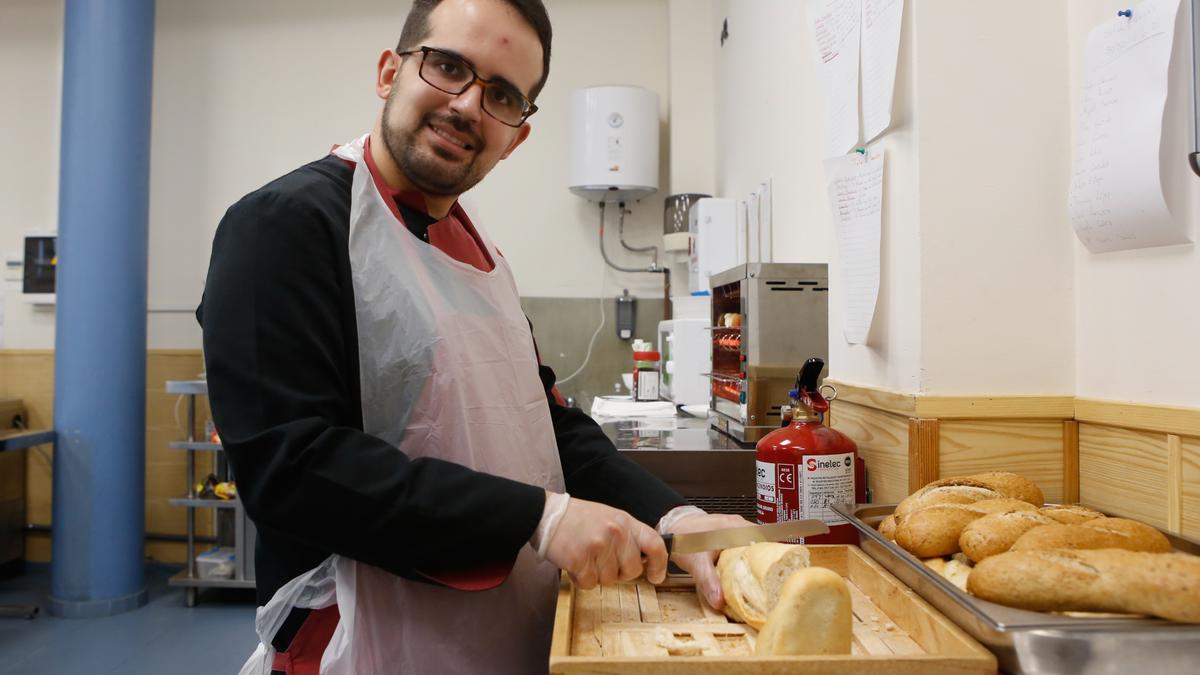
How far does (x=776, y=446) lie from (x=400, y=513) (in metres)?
0.71

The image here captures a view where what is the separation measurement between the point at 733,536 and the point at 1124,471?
0.57 m

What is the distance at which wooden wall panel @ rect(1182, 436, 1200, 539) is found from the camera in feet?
3.16

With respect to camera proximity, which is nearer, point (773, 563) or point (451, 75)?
point (773, 563)

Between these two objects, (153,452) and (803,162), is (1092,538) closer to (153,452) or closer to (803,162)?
(803,162)

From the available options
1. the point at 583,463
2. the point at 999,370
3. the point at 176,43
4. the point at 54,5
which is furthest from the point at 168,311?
the point at 999,370

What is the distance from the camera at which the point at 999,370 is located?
50.2 inches

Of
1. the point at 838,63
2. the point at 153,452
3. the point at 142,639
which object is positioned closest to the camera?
the point at 838,63

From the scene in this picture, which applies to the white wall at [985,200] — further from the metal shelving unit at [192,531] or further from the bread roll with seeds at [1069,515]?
the metal shelving unit at [192,531]

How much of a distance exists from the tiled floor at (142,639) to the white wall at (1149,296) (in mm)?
2957

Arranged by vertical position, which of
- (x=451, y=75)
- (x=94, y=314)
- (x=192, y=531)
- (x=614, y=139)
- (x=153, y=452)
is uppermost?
(x=614, y=139)

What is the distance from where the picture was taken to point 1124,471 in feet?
3.64

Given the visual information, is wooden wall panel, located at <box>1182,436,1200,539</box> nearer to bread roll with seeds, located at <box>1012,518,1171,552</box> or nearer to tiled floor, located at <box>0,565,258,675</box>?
bread roll with seeds, located at <box>1012,518,1171,552</box>

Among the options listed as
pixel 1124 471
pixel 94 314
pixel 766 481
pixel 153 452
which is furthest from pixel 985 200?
pixel 153 452

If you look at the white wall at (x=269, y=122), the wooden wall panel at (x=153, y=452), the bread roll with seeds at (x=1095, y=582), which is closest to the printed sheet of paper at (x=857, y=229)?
the bread roll with seeds at (x=1095, y=582)
